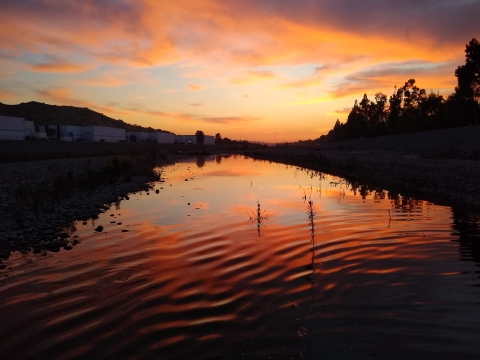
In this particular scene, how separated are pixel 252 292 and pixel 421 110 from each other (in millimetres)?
102385

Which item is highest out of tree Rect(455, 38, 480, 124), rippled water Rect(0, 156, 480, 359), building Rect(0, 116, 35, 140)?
tree Rect(455, 38, 480, 124)

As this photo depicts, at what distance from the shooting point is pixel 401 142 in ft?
223

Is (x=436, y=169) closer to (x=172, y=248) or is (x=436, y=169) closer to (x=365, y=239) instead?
(x=365, y=239)

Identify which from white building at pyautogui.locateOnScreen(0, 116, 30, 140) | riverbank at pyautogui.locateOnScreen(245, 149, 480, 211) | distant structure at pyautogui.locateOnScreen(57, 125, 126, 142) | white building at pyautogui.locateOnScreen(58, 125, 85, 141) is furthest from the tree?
white building at pyautogui.locateOnScreen(58, 125, 85, 141)

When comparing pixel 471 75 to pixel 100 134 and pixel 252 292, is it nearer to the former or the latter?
pixel 252 292

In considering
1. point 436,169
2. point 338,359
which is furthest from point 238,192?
point 338,359

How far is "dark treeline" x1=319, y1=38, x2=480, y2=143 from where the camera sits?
217 ft

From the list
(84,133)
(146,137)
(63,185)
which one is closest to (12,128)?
(84,133)

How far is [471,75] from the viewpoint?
6512cm

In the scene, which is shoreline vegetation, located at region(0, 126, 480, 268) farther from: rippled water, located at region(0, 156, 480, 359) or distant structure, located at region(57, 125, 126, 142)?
distant structure, located at region(57, 125, 126, 142)

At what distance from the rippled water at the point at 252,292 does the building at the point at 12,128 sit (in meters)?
81.3

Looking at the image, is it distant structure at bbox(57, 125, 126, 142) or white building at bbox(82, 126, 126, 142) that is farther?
white building at bbox(82, 126, 126, 142)

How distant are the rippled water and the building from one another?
81260 millimetres

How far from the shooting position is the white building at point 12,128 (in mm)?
79688
